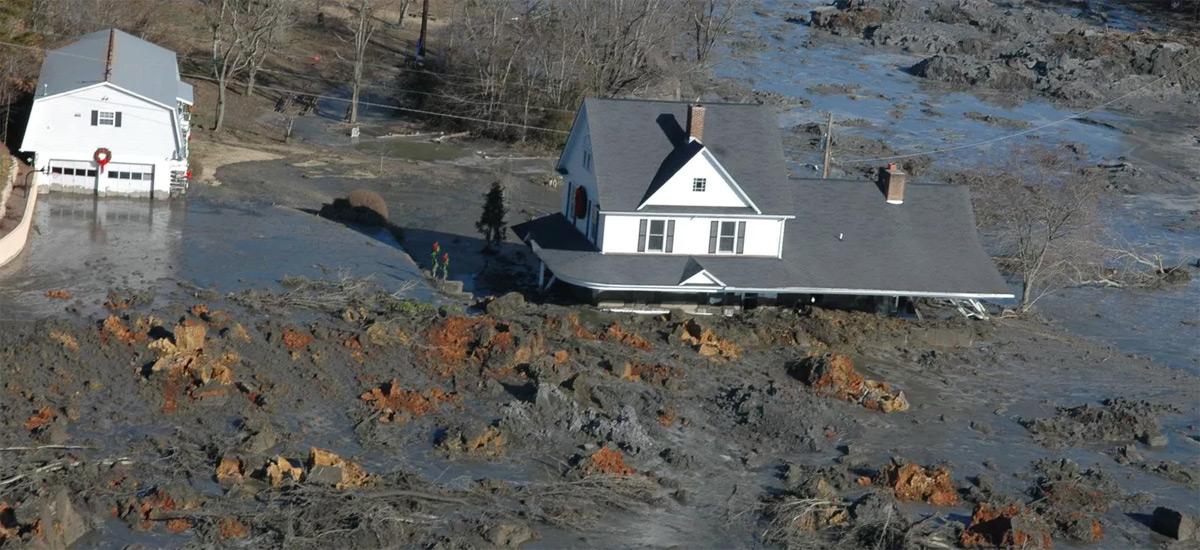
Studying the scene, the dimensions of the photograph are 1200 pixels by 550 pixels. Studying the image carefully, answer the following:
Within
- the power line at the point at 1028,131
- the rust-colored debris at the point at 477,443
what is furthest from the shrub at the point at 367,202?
the power line at the point at 1028,131

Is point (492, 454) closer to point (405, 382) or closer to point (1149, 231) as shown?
point (405, 382)

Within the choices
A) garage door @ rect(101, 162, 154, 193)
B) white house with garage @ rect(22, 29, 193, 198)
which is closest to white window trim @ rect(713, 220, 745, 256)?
white house with garage @ rect(22, 29, 193, 198)

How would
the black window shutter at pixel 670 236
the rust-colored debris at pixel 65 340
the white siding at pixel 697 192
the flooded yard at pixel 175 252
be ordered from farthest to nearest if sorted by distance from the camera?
the black window shutter at pixel 670 236
the white siding at pixel 697 192
the flooded yard at pixel 175 252
the rust-colored debris at pixel 65 340

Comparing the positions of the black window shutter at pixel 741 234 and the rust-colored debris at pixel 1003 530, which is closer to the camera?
the rust-colored debris at pixel 1003 530

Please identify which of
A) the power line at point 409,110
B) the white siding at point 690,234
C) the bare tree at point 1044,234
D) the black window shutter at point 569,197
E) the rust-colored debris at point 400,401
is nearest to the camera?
the rust-colored debris at point 400,401

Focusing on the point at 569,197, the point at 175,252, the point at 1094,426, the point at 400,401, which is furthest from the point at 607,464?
the point at 175,252

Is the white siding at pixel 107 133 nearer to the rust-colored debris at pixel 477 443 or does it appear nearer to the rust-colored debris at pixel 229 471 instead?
the rust-colored debris at pixel 477 443

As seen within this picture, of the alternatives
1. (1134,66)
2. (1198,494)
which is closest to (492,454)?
(1198,494)
